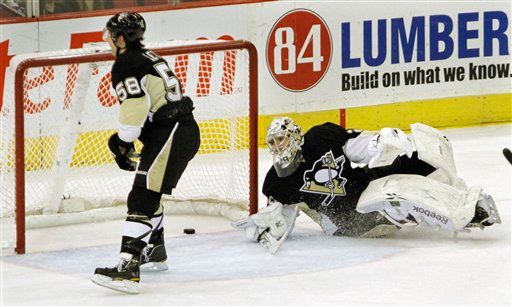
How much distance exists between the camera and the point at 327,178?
6289mm

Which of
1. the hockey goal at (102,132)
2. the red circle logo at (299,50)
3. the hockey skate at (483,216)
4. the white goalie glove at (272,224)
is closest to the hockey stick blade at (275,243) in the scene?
the white goalie glove at (272,224)

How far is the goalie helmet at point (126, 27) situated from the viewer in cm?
549

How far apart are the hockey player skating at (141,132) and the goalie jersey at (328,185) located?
2.52ft

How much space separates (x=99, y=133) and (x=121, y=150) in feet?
4.66

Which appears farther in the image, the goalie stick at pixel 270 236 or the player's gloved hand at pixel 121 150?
the goalie stick at pixel 270 236

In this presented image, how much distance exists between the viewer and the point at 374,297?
5.41 metres

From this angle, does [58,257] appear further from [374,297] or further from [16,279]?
[374,297]

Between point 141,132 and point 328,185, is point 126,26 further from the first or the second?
point 328,185

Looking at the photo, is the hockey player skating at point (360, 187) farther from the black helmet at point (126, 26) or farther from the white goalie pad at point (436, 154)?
the black helmet at point (126, 26)

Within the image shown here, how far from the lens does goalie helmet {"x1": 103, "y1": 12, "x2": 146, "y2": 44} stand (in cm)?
549

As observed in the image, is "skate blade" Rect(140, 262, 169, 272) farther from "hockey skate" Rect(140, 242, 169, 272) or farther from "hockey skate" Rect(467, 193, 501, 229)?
"hockey skate" Rect(467, 193, 501, 229)

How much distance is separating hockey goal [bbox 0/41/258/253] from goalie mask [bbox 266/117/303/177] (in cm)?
35

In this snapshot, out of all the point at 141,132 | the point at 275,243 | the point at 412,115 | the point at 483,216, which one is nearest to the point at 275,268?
the point at 275,243

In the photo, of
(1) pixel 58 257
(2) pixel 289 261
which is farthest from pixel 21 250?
(2) pixel 289 261
